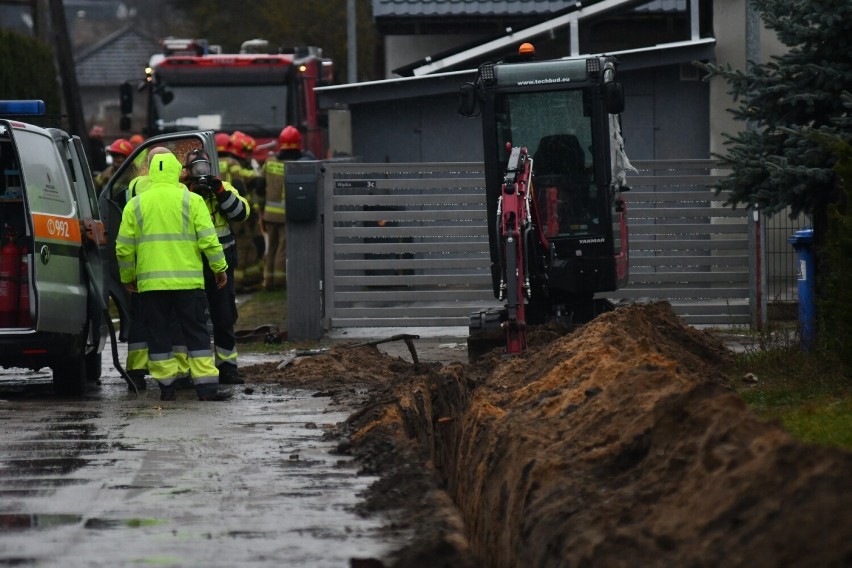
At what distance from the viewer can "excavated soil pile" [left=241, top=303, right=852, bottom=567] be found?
194 inches

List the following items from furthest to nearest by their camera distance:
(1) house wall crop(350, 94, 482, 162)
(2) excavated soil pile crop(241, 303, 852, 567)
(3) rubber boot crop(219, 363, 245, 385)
Answer: (1) house wall crop(350, 94, 482, 162) < (3) rubber boot crop(219, 363, 245, 385) < (2) excavated soil pile crop(241, 303, 852, 567)

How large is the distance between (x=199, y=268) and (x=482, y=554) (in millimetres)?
5440

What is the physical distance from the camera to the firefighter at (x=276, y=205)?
880 inches

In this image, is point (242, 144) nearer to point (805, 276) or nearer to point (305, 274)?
point (305, 274)

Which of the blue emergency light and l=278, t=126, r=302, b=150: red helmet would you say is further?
l=278, t=126, r=302, b=150: red helmet

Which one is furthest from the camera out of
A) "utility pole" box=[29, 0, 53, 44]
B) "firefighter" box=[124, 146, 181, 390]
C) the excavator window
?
"utility pole" box=[29, 0, 53, 44]

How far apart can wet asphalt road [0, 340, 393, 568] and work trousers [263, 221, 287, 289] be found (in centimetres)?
1086

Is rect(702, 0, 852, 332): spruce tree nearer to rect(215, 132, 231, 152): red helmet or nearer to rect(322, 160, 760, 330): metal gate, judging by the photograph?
rect(322, 160, 760, 330): metal gate

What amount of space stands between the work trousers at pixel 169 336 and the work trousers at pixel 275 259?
10556mm

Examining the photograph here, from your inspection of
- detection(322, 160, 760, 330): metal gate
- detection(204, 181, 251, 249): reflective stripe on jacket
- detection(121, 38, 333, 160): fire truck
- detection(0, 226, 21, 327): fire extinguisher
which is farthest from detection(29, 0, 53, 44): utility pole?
detection(0, 226, 21, 327): fire extinguisher

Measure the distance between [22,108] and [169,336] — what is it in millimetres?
2164

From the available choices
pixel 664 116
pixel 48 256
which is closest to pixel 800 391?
pixel 48 256

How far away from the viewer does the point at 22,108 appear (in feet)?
40.7

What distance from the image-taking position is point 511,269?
12.6 m
